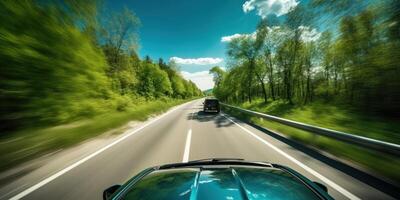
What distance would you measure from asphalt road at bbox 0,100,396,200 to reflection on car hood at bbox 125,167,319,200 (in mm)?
2560

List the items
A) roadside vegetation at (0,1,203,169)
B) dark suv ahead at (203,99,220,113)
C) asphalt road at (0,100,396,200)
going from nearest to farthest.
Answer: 1. asphalt road at (0,100,396,200)
2. roadside vegetation at (0,1,203,169)
3. dark suv ahead at (203,99,220,113)

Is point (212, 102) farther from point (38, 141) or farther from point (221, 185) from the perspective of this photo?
point (221, 185)

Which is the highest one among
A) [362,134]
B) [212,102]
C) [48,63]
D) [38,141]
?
[48,63]

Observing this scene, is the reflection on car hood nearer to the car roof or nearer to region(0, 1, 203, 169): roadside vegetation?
the car roof

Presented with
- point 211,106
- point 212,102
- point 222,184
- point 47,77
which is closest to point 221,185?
point 222,184

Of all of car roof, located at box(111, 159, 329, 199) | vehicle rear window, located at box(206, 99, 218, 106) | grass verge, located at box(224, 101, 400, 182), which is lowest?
grass verge, located at box(224, 101, 400, 182)

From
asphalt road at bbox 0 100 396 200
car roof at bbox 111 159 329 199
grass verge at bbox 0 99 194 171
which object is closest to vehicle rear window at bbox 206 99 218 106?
grass verge at bbox 0 99 194 171

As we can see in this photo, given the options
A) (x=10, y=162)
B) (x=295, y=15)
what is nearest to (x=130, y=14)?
(x=295, y=15)

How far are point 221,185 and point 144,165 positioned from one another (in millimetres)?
4677

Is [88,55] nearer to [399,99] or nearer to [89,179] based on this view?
[89,179]

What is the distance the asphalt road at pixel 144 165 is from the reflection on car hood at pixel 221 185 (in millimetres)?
2560

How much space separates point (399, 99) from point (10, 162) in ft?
41.8

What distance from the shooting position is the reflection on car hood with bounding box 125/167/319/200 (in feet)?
5.99

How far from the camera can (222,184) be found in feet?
6.59
